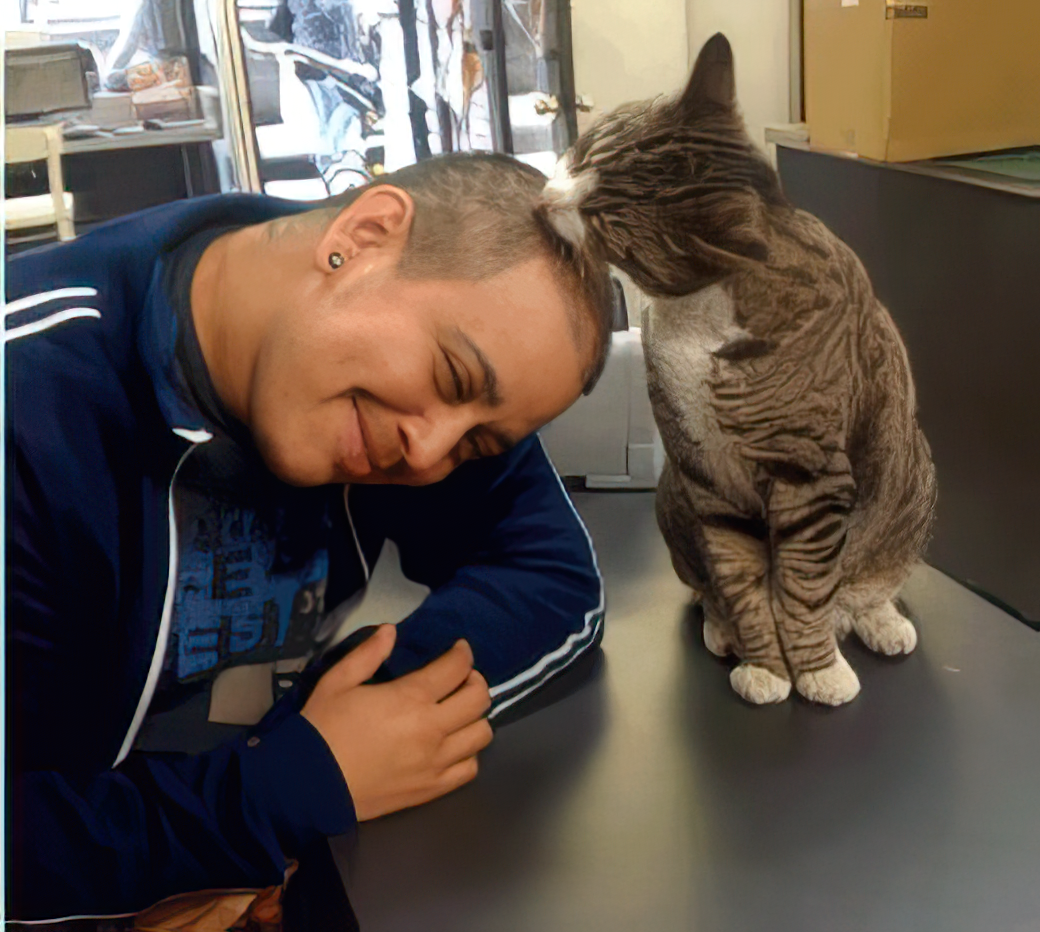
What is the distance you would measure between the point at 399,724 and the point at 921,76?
647 mm

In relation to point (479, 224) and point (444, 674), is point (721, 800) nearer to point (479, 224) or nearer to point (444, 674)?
point (444, 674)

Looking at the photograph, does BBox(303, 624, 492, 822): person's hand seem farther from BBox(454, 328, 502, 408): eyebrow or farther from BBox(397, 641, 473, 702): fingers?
BBox(454, 328, 502, 408): eyebrow

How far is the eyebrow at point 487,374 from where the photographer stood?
0.73 m

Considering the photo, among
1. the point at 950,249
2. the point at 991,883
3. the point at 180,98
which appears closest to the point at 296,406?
the point at 180,98

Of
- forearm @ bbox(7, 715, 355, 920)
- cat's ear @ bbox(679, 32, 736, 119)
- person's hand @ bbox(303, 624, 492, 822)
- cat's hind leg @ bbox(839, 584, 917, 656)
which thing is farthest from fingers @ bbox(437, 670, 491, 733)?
cat's ear @ bbox(679, 32, 736, 119)

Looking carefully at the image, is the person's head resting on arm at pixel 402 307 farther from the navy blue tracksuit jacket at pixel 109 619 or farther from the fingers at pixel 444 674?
the fingers at pixel 444 674

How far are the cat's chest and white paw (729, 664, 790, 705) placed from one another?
21 cm

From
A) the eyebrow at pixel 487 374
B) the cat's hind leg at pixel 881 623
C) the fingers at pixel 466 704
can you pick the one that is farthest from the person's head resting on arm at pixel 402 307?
the cat's hind leg at pixel 881 623

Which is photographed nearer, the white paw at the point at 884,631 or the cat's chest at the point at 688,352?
the cat's chest at the point at 688,352

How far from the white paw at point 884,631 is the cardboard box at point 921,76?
385mm

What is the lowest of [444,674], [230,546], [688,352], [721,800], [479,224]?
[721,800]

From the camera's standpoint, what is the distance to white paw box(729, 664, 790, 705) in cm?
86

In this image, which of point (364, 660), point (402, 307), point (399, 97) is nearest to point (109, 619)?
point (364, 660)

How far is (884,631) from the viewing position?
876mm
